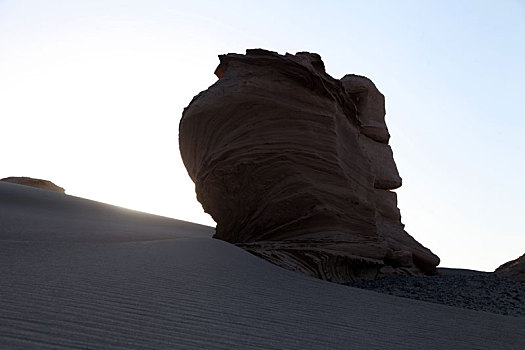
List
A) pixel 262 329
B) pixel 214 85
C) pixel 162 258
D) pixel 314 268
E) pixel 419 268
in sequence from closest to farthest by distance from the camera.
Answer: pixel 262 329 → pixel 162 258 → pixel 314 268 → pixel 214 85 → pixel 419 268

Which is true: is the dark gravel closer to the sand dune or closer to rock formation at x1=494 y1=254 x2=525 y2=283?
the sand dune

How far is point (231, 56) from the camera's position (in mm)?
6645

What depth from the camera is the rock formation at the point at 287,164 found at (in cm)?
564

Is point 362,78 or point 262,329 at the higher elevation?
point 362,78

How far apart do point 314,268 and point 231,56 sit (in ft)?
→ 11.6

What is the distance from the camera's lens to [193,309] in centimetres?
219

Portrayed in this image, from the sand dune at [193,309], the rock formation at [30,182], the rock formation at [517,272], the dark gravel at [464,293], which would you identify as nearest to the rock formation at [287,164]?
the dark gravel at [464,293]

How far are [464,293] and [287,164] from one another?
268 cm

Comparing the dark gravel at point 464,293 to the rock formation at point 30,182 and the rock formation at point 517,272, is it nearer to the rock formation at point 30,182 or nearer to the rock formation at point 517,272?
the rock formation at point 517,272

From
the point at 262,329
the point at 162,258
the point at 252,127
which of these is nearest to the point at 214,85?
the point at 252,127

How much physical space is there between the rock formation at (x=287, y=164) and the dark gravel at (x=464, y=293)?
0.73m

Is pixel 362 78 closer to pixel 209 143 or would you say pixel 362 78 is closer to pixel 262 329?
pixel 209 143

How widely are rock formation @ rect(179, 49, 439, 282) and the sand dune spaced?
1.81 metres

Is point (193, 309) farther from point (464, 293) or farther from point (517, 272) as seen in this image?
point (517, 272)
